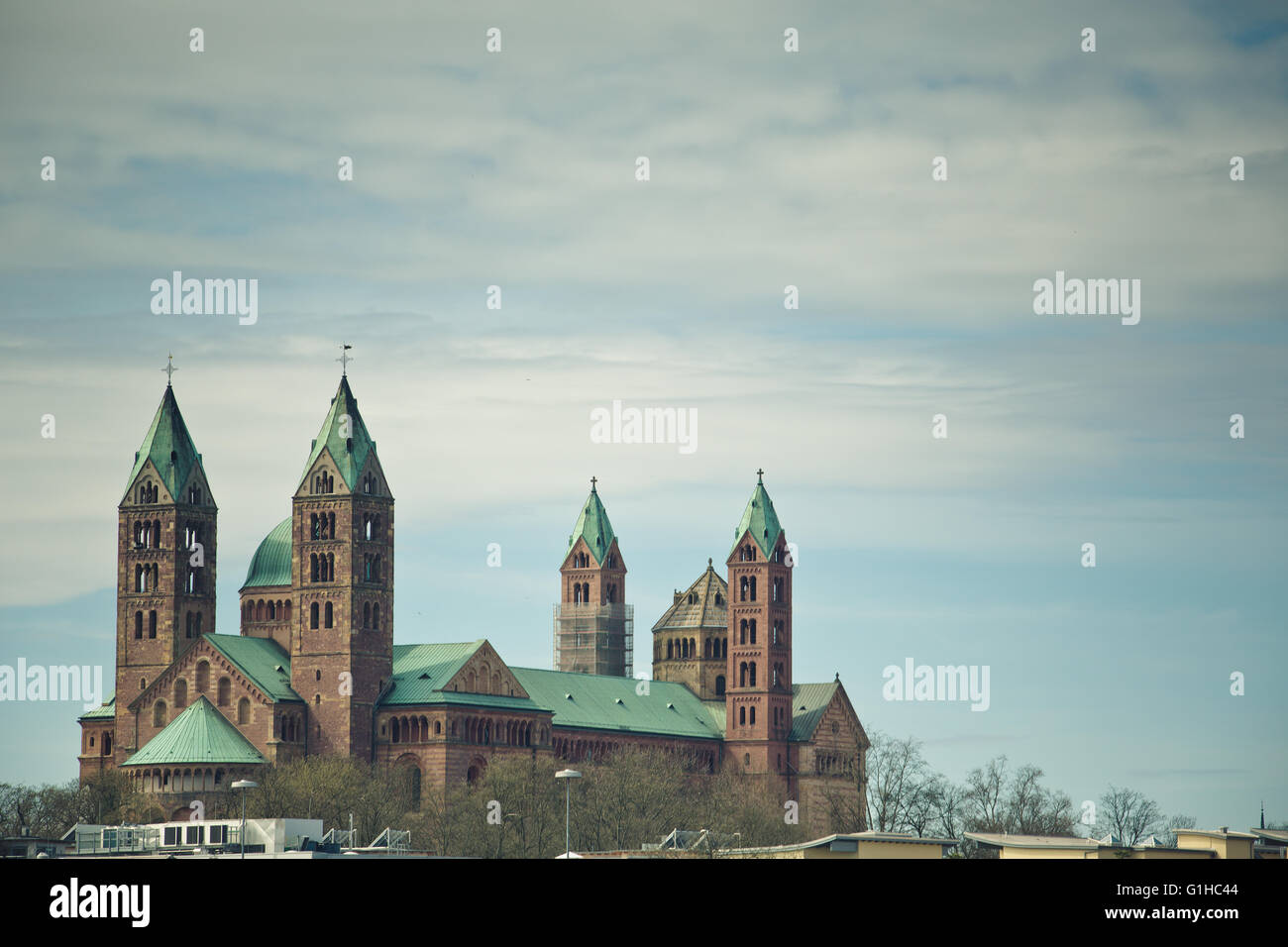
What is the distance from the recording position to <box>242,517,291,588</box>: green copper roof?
173 metres

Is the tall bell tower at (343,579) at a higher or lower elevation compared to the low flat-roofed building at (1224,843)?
higher

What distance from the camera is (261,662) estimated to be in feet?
526

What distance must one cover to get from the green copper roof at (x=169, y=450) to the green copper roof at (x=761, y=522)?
48967mm

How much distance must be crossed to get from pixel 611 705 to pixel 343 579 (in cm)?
3605

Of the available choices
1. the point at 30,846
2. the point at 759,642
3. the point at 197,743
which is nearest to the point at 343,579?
the point at 197,743

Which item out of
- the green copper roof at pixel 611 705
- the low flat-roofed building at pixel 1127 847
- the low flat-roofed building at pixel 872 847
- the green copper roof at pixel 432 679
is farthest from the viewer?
the green copper roof at pixel 611 705

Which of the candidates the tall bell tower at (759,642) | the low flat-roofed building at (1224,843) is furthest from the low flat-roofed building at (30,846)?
the tall bell tower at (759,642)

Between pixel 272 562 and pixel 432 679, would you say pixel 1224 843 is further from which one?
pixel 272 562

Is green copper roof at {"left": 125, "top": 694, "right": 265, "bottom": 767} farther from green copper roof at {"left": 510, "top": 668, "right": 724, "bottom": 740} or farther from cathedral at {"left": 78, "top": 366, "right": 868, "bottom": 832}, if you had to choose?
green copper roof at {"left": 510, "top": 668, "right": 724, "bottom": 740}

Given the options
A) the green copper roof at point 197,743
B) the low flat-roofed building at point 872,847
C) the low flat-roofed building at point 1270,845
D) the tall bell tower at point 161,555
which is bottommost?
the low flat-roofed building at point 1270,845

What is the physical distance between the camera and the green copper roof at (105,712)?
550 feet

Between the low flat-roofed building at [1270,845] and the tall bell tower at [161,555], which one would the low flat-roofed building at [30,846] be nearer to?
the tall bell tower at [161,555]

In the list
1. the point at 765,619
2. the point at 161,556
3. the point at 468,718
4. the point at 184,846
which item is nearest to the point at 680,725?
the point at 765,619
